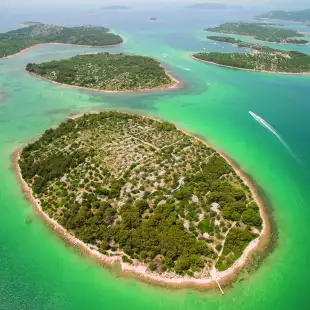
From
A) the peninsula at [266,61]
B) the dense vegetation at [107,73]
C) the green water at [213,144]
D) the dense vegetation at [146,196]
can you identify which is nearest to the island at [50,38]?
the green water at [213,144]

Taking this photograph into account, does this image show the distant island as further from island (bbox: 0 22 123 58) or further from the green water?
island (bbox: 0 22 123 58)

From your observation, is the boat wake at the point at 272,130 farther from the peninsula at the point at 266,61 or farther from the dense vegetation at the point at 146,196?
the peninsula at the point at 266,61

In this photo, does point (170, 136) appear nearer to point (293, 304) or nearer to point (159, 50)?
point (293, 304)

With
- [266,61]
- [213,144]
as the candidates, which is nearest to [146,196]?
[213,144]

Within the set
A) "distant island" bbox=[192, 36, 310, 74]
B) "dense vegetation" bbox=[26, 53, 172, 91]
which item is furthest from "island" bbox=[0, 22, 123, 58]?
"distant island" bbox=[192, 36, 310, 74]

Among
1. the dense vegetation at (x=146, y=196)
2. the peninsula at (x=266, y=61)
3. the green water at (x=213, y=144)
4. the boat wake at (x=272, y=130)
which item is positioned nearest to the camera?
the green water at (x=213, y=144)

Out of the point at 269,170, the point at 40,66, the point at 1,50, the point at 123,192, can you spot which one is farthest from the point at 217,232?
the point at 1,50

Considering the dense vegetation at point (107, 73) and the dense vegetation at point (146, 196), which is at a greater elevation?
the dense vegetation at point (107, 73)

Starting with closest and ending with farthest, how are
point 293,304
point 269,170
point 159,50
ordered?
point 293,304 → point 269,170 → point 159,50
